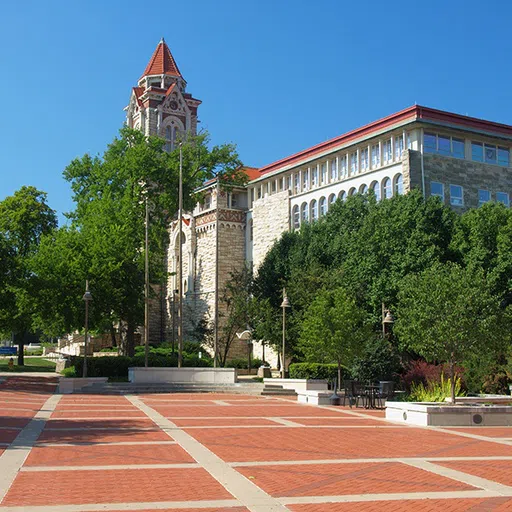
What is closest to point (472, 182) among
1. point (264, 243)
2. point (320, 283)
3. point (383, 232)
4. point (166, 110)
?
point (383, 232)

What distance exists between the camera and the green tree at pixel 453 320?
20875 millimetres

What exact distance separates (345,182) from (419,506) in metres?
39.8

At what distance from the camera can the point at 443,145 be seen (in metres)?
44.2

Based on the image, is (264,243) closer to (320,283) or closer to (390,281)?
(320,283)

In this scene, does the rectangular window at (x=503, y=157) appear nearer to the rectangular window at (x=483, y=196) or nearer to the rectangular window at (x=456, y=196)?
the rectangular window at (x=483, y=196)

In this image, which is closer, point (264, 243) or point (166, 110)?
point (264, 243)

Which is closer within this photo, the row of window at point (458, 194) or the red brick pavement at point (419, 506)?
the red brick pavement at point (419, 506)

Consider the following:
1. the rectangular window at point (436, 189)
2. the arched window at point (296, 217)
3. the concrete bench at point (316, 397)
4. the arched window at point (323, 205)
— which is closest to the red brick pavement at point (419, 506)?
the concrete bench at point (316, 397)

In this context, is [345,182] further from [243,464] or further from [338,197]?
[243,464]

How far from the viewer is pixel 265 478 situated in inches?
409

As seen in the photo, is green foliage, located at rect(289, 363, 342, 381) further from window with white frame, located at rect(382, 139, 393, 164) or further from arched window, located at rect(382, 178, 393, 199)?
window with white frame, located at rect(382, 139, 393, 164)

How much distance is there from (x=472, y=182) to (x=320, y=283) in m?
11.8

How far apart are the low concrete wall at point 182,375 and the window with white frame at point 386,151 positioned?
17713 mm

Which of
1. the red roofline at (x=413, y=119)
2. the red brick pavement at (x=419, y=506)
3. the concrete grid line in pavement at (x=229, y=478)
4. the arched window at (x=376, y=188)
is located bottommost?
the red brick pavement at (x=419, y=506)
